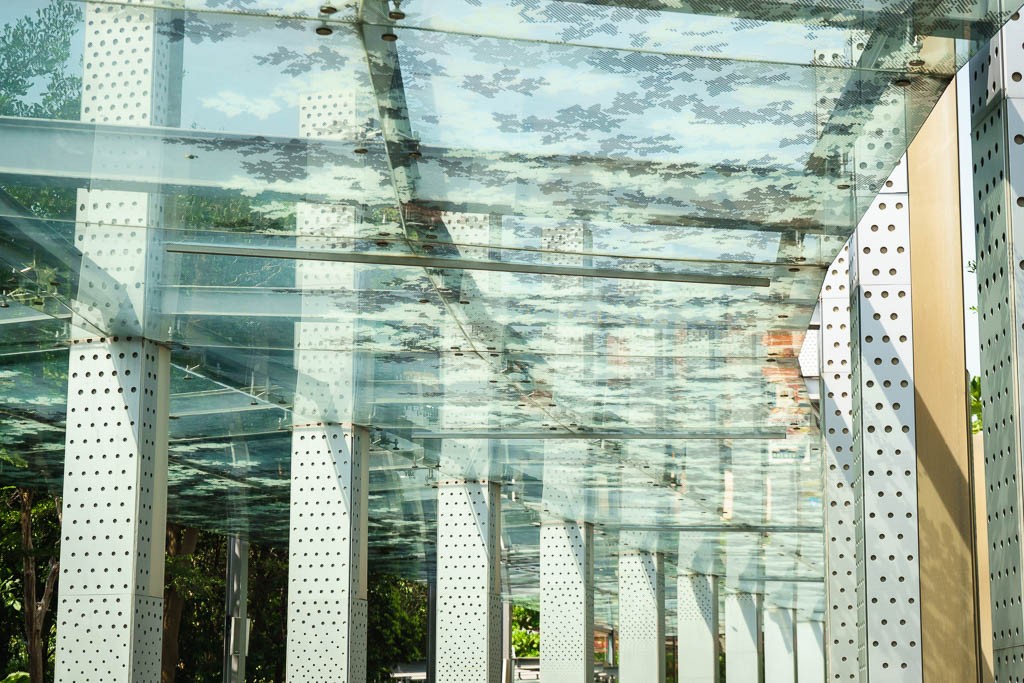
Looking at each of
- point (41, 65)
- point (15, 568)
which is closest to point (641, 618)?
point (15, 568)

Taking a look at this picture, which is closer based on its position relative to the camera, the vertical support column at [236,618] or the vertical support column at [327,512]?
the vertical support column at [327,512]

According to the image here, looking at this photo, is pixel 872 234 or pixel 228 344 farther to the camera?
pixel 228 344

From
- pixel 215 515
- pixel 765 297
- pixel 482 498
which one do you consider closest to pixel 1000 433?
pixel 765 297

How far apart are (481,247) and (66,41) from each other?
3417 mm

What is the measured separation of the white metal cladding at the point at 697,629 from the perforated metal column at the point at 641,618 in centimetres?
475

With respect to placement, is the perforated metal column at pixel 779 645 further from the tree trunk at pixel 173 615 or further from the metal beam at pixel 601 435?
the metal beam at pixel 601 435

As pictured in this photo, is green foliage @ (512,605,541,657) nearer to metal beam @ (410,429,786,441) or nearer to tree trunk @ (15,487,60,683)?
tree trunk @ (15,487,60,683)

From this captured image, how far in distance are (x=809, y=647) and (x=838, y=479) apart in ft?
141

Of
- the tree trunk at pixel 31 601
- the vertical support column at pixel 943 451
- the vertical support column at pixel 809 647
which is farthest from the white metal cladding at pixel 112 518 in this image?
the vertical support column at pixel 809 647

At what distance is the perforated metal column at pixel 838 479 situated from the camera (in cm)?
957

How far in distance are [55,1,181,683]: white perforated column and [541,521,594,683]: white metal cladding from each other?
43.5 ft

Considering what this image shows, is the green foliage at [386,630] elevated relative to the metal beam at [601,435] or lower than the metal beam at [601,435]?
lower

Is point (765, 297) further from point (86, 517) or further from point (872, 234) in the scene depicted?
point (86, 517)

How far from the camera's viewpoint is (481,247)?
8.96m
